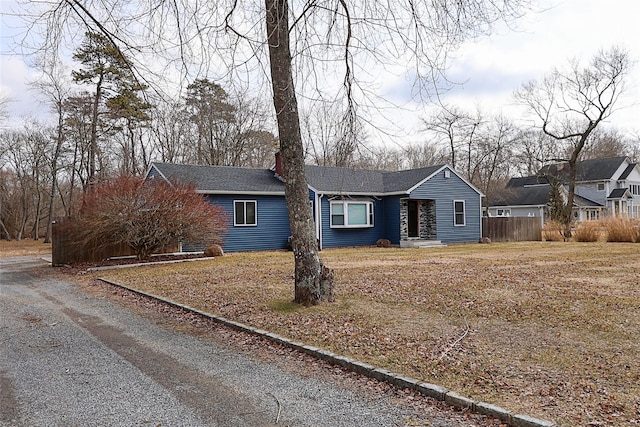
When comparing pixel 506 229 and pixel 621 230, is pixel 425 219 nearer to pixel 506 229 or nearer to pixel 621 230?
pixel 506 229

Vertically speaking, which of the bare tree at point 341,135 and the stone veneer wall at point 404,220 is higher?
the bare tree at point 341,135

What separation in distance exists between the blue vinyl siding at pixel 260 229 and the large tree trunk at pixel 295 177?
1139cm

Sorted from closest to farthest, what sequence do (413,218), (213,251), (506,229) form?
(213,251) < (413,218) < (506,229)

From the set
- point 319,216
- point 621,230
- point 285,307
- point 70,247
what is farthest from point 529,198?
point 285,307

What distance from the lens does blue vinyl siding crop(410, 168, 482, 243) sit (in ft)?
71.6

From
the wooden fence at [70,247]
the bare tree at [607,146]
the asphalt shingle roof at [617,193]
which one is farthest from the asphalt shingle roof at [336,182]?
the bare tree at [607,146]

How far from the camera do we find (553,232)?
943 inches

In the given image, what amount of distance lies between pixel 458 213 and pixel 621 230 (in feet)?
22.8

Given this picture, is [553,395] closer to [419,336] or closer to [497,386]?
[497,386]

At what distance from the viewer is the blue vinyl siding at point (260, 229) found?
60.4 ft

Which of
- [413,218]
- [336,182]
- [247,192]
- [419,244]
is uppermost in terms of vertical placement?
Answer: [336,182]

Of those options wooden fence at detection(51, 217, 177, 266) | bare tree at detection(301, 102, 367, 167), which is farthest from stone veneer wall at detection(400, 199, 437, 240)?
bare tree at detection(301, 102, 367, 167)

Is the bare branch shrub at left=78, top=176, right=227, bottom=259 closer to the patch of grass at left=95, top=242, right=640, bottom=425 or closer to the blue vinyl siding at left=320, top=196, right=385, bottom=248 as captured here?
the patch of grass at left=95, top=242, right=640, bottom=425

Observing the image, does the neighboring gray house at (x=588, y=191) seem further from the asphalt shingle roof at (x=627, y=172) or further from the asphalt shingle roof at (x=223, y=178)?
the asphalt shingle roof at (x=223, y=178)
